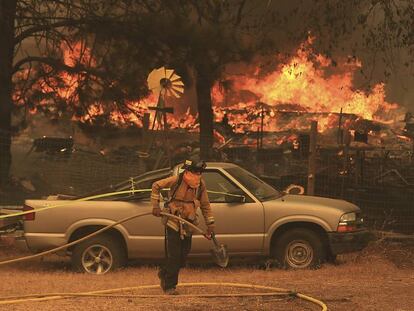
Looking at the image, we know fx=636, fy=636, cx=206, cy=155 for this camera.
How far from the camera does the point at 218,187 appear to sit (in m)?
8.45

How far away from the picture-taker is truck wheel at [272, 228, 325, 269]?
834 cm

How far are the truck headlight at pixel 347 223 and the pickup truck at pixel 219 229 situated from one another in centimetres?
1

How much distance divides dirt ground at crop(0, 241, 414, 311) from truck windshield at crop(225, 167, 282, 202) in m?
0.99

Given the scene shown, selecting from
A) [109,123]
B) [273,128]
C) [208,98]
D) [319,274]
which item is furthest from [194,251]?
[273,128]

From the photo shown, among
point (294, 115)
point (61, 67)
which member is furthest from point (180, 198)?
point (294, 115)

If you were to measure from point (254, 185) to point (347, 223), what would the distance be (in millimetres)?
1331

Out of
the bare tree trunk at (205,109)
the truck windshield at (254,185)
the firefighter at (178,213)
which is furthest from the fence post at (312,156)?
the bare tree trunk at (205,109)

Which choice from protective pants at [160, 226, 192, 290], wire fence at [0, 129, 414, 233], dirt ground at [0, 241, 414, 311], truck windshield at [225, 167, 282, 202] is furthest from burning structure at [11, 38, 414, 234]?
protective pants at [160, 226, 192, 290]

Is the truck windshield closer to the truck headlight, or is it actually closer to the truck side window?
the truck side window

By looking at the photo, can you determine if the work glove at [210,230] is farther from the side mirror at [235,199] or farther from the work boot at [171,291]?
the side mirror at [235,199]

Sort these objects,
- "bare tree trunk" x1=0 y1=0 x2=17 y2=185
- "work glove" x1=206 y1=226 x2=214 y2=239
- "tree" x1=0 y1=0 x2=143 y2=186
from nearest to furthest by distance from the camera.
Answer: "work glove" x1=206 y1=226 x2=214 y2=239
"tree" x1=0 y1=0 x2=143 y2=186
"bare tree trunk" x1=0 y1=0 x2=17 y2=185

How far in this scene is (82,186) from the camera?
12.8 m

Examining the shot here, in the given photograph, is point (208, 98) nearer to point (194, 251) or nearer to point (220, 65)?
point (220, 65)

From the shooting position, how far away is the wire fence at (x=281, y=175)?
12.9 m
